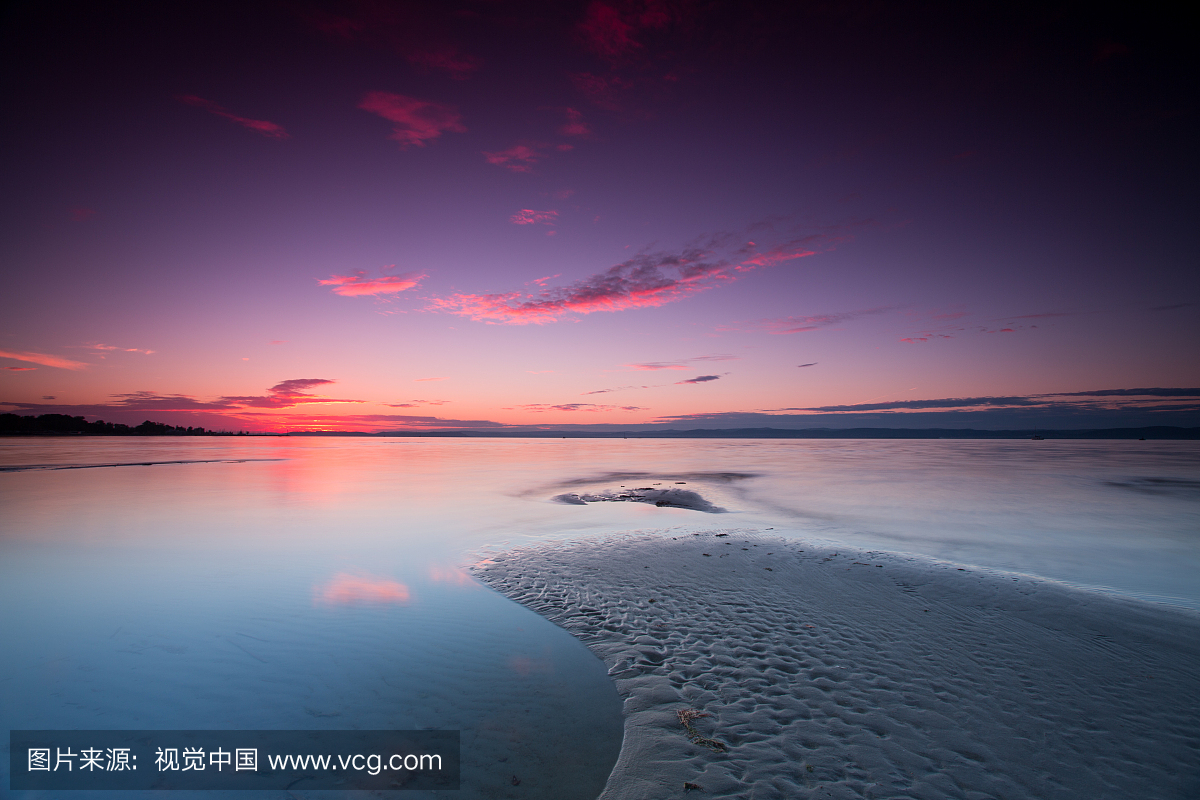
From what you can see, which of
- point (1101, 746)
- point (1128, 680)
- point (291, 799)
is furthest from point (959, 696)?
point (291, 799)

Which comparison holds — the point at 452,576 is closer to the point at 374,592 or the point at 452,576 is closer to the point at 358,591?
the point at 374,592

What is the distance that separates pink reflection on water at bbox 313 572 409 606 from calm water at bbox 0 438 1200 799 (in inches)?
3.1

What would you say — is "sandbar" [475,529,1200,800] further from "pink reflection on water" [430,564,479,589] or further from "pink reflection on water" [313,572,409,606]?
"pink reflection on water" [313,572,409,606]

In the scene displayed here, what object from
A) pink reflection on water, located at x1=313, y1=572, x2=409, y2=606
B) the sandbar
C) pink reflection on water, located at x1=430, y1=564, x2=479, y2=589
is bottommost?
pink reflection on water, located at x1=430, y1=564, x2=479, y2=589

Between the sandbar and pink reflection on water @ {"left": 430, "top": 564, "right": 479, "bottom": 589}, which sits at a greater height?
the sandbar

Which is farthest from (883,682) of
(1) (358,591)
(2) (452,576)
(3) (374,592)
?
(1) (358,591)

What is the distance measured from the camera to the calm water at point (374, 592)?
5625 millimetres

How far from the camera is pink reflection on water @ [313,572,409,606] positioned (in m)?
9.48

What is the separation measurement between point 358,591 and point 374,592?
37cm

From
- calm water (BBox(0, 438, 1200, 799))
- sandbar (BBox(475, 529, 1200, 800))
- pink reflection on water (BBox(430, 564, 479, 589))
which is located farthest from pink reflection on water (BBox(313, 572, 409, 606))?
sandbar (BBox(475, 529, 1200, 800))

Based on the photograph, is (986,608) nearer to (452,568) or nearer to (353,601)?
(452,568)

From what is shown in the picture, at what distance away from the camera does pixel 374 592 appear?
10023mm

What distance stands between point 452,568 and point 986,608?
1156 centimetres

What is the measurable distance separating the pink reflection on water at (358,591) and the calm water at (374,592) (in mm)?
78
